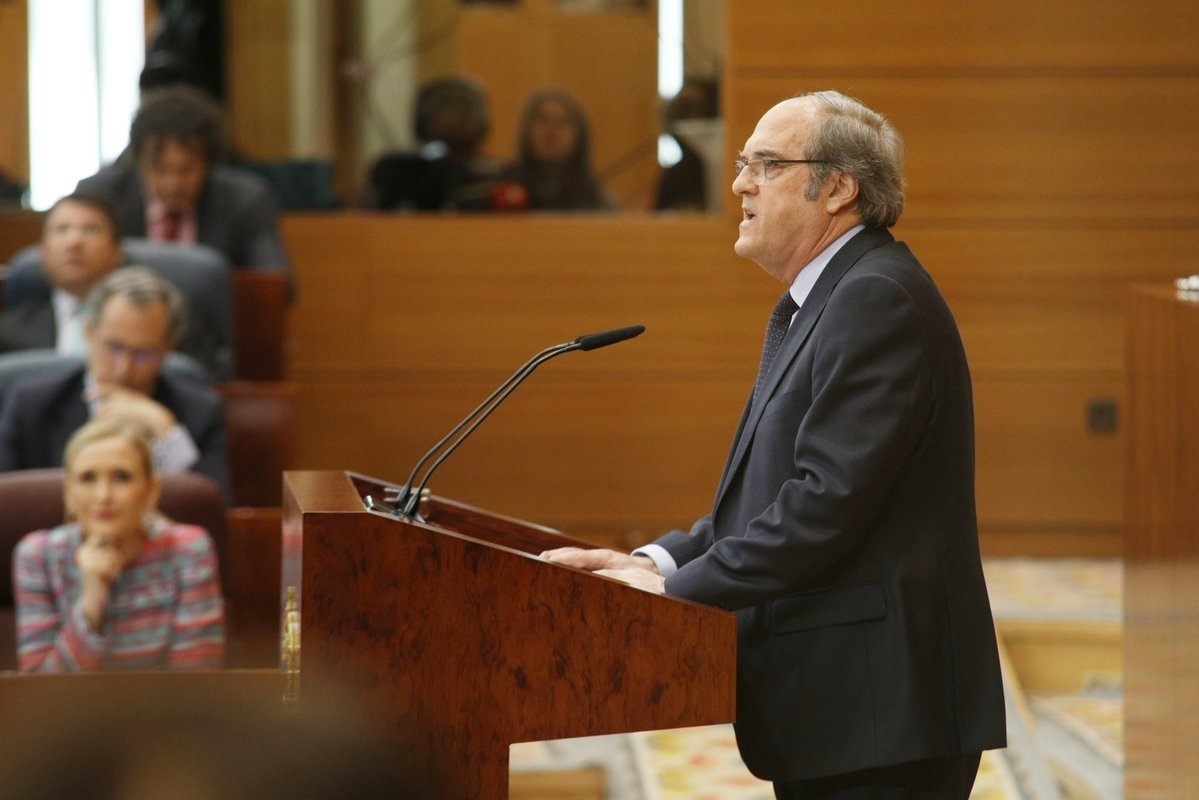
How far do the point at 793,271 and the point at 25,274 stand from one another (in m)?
3.25

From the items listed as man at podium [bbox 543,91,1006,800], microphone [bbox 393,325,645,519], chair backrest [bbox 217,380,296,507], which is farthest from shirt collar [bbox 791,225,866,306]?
chair backrest [bbox 217,380,296,507]

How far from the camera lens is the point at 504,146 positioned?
6.56m

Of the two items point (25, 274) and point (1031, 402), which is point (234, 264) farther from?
point (1031, 402)

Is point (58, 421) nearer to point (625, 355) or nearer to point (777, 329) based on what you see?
point (625, 355)

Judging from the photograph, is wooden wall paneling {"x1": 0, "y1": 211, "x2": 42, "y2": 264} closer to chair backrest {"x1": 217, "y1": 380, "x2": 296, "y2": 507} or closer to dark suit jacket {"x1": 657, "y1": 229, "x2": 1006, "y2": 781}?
chair backrest {"x1": 217, "y1": 380, "x2": 296, "y2": 507}

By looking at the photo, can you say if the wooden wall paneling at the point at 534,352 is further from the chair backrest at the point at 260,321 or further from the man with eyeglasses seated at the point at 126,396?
the man with eyeglasses seated at the point at 126,396

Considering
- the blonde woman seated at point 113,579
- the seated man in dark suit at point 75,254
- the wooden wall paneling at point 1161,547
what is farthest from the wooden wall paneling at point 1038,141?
the blonde woman seated at point 113,579

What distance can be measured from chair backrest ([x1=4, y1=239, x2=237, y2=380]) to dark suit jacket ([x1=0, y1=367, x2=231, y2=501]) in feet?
2.05

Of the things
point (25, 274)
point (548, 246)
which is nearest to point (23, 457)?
point (25, 274)

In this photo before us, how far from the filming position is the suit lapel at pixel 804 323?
1.86 meters

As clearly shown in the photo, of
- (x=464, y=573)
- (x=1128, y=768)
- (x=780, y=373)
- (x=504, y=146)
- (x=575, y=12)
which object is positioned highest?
(x=575, y=12)

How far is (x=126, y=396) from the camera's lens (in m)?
3.86

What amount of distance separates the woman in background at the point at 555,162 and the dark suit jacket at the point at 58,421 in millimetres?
1922

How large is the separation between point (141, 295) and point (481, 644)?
2.47 meters
